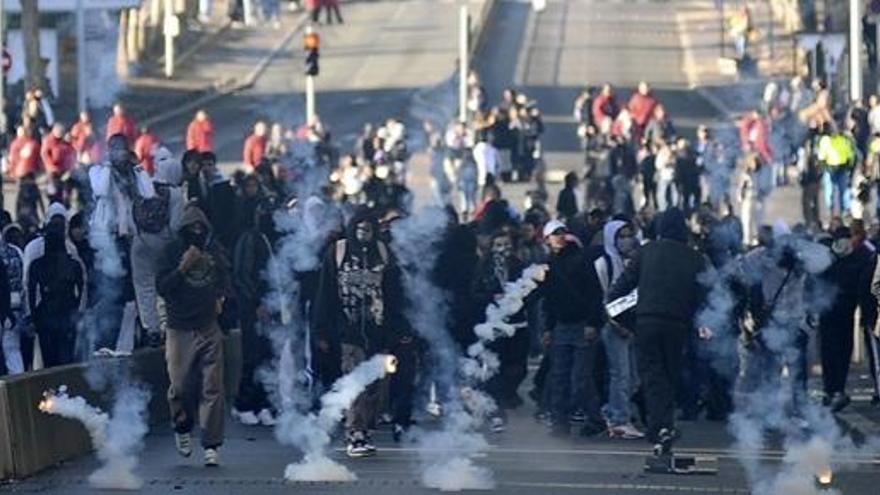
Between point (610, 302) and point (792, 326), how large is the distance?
377 centimetres

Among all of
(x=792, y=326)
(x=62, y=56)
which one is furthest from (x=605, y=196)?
(x=62, y=56)

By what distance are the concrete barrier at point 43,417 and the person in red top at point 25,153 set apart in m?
19.5

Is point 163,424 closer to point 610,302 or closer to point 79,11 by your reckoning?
point 610,302

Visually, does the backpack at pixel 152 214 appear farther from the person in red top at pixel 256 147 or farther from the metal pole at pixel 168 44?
the metal pole at pixel 168 44

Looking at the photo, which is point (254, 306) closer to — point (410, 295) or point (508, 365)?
point (410, 295)

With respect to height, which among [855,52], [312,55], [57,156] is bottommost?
[57,156]

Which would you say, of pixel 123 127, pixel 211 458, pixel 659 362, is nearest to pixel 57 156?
pixel 123 127

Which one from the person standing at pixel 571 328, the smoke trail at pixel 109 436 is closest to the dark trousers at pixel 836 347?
the person standing at pixel 571 328

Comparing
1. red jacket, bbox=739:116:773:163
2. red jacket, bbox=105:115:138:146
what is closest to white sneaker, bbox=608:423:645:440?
red jacket, bbox=105:115:138:146

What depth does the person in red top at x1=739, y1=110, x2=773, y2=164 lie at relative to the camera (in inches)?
1731

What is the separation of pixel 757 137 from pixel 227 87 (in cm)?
2646

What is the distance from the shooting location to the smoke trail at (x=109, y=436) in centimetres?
1873

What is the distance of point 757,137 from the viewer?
44.4 m

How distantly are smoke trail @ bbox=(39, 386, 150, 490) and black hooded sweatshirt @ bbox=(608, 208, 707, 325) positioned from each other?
3.37 metres
